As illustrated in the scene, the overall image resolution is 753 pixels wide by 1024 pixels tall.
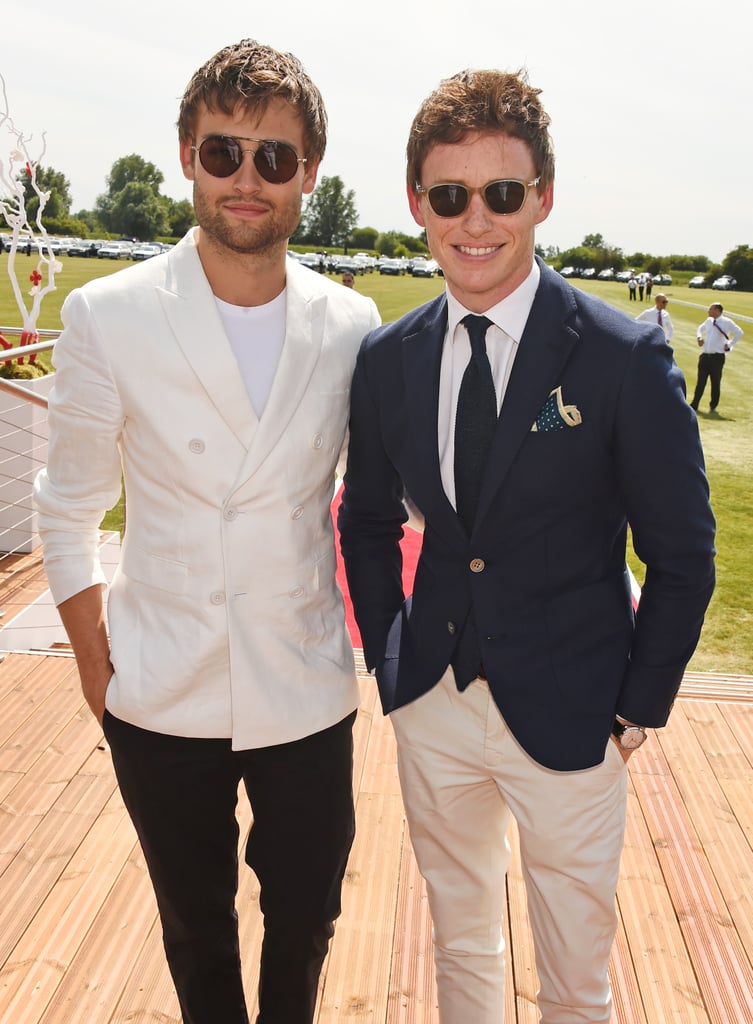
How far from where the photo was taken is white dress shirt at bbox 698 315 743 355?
54.3 feet

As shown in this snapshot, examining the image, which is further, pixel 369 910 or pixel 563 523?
pixel 369 910

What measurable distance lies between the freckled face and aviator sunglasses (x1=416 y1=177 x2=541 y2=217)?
0.04 feet

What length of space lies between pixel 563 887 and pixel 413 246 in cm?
11413

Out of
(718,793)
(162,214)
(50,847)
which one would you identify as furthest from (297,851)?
(162,214)

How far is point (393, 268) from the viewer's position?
64.4 metres

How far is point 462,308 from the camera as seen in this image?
2.23 metres

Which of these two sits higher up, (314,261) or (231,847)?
(231,847)

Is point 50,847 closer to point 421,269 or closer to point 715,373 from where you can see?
point 715,373

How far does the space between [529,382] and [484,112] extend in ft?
1.97

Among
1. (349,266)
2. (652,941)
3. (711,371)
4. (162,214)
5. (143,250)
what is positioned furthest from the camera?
(162,214)

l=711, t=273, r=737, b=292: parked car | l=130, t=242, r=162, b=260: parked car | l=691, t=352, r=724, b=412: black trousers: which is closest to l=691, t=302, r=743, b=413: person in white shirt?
l=691, t=352, r=724, b=412: black trousers

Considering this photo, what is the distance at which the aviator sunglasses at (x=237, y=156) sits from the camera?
2.15 metres

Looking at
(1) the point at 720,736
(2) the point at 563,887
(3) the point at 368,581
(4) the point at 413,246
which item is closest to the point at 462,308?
(3) the point at 368,581

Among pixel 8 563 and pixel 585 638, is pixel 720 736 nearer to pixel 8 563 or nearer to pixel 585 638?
pixel 585 638
